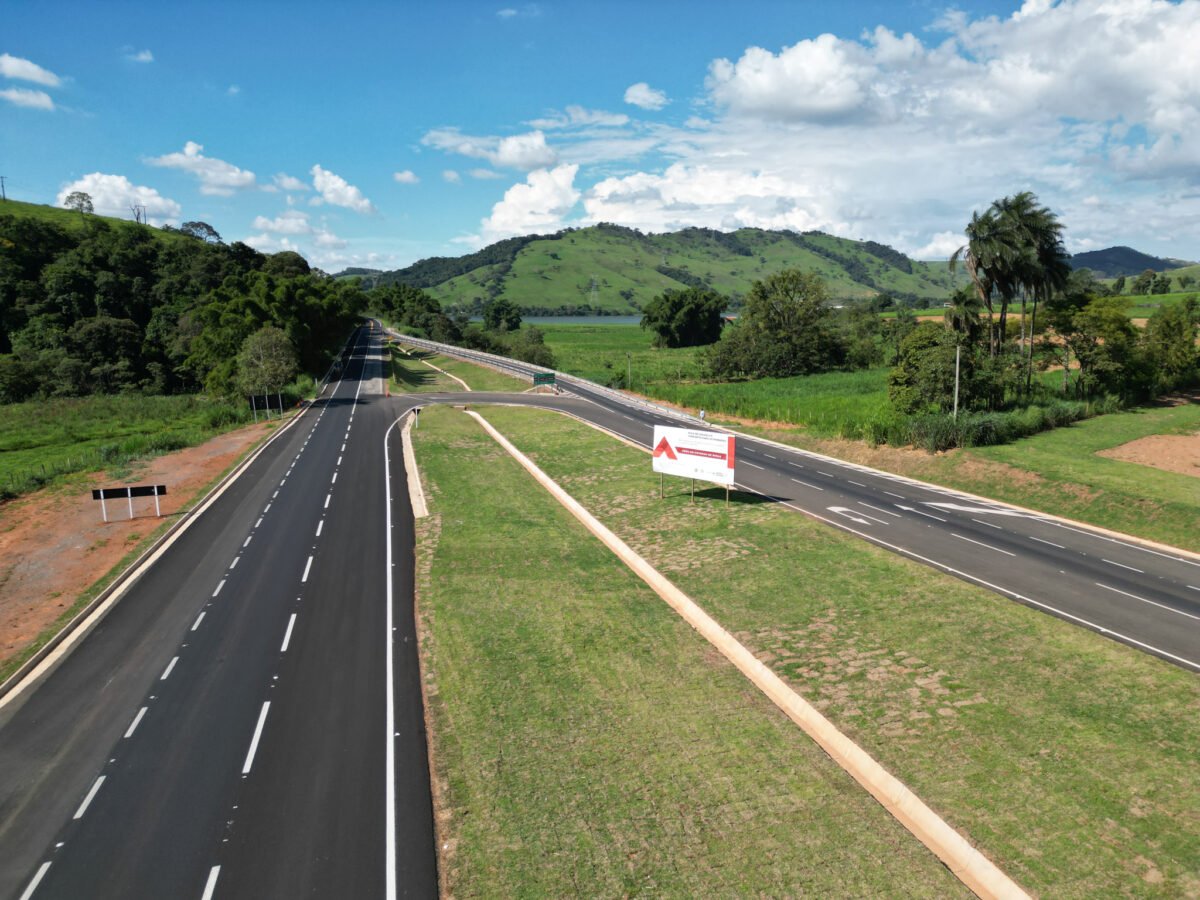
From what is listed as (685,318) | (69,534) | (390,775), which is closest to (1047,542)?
(390,775)

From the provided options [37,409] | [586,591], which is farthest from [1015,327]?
[37,409]

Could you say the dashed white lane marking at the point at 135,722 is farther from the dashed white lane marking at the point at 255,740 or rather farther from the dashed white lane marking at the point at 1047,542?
the dashed white lane marking at the point at 1047,542

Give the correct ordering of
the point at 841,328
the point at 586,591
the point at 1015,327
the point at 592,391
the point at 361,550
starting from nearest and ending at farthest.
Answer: the point at 586,591 → the point at 361,550 → the point at 1015,327 → the point at 592,391 → the point at 841,328

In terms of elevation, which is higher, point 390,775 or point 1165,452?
point 1165,452

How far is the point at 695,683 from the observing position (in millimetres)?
18562

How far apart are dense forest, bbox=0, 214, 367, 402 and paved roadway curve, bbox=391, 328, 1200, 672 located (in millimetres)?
57722

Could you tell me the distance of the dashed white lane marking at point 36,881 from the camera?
39.3 ft

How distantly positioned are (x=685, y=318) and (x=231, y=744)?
153 meters

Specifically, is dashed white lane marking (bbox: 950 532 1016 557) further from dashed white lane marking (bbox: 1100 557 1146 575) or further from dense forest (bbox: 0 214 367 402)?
dense forest (bbox: 0 214 367 402)

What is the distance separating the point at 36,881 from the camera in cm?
1227

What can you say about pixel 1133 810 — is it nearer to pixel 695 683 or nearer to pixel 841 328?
pixel 695 683

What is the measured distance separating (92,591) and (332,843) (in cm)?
1909

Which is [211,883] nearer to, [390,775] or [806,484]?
[390,775]

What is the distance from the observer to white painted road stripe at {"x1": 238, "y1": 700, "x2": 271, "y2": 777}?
15.5 m
